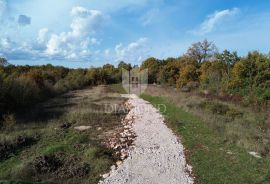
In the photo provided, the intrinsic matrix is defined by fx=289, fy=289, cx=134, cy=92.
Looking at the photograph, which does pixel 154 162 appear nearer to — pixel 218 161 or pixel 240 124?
pixel 218 161

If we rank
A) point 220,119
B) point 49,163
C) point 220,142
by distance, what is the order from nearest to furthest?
point 49,163 → point 220,142 → point 220,119

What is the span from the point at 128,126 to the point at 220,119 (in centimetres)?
544

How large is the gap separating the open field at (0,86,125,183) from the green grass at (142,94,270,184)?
287 cm

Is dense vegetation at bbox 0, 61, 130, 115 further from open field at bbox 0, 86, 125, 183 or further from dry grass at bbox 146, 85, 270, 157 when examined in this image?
dry grass at bbox 146, 85, 270, 157

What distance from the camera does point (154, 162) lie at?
9273 mm

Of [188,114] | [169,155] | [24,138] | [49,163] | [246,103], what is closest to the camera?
[49,163]

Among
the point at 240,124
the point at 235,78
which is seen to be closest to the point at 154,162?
the point at 240,124

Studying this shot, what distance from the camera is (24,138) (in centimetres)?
1260

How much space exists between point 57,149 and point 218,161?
5886mm

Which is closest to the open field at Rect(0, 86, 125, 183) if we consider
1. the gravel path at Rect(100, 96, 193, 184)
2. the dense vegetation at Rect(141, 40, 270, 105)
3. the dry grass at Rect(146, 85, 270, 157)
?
the gravel path at Rect(100, 96, 193, 184)

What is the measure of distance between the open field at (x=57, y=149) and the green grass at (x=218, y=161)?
287 cm

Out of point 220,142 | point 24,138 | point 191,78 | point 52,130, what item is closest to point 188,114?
point 220,142

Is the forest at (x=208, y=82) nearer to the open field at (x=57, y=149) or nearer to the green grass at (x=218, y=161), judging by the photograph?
the open field at (x=57, y=149)

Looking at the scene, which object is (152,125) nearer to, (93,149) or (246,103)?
(93,149)
